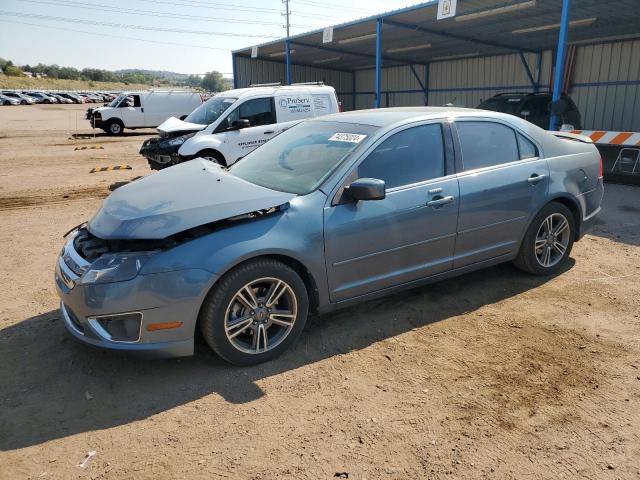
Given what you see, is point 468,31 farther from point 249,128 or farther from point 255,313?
point 255,313

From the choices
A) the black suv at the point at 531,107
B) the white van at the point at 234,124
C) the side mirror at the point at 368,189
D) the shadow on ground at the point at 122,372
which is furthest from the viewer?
the black suv at the point at 531,107

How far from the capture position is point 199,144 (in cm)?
941

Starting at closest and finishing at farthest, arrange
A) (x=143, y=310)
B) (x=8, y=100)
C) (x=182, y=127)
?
1. (x=143, y=310)
2. (x=182, y=127)
3. (x=8, y=100)

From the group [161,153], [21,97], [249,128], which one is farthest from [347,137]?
[21,97]

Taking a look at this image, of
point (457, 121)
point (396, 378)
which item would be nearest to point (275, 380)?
point (396, 378)

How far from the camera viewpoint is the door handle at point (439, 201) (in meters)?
3.88

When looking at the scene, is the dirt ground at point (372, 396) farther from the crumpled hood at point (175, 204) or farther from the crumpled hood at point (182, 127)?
the crumpled hood at point (182, 127)

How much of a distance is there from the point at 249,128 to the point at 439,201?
267 inches

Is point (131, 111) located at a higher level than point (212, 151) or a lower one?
higher

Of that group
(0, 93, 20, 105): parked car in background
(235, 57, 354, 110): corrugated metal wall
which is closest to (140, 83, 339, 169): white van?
(235, 57, 354, 110): corrugated metal wall

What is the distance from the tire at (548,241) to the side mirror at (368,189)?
1.93 metres

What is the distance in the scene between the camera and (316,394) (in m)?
3.08

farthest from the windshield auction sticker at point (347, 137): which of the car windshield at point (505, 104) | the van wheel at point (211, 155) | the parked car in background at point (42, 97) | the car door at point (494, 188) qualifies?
the parked car in background at point (42, 97)

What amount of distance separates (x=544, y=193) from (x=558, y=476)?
2834 millimetres
